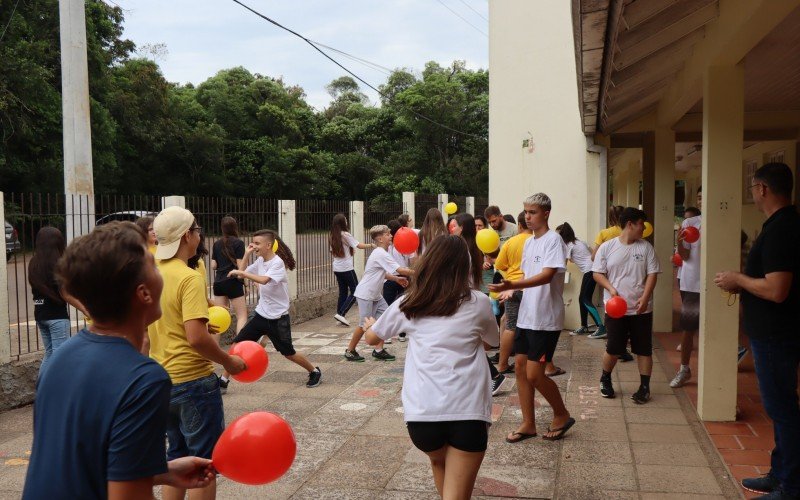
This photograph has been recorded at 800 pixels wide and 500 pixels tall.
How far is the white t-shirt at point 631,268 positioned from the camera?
6238 millimetres

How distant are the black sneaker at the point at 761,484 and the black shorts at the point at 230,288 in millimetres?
6296

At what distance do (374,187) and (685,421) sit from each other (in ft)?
95.9

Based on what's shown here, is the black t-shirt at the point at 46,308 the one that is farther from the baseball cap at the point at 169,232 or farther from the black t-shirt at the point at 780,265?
the black t-shirt at the point at 780,265

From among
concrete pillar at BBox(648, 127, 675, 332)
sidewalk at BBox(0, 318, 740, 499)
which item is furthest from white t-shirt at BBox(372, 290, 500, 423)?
concrete pillar at BBox(648, 127, 675, 332)

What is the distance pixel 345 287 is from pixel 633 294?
5.81 meters

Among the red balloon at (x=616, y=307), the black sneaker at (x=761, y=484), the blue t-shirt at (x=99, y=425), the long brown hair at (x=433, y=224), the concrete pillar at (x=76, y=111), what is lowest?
the black sneaker at (x=761, y=484)

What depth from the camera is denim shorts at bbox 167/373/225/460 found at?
3.31m

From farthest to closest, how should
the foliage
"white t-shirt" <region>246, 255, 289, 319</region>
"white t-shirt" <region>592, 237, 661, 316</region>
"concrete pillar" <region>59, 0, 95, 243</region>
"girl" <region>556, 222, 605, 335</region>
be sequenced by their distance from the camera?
the foliage → "girl" <region>556, 222, 605, 335</region> → "concrete pillar" <region>59, 0, 95, 243</region> → "white t-shirt" <region>246, 255, 289, 319</region> → "white t-shirt" <region>592, 237, 661, 316</region>

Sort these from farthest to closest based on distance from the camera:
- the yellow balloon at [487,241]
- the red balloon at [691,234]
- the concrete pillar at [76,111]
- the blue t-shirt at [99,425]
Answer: the concrete pillar at [76,111] → the red balloon at [691,234] → the yellow balloon at [487,241] → the blue t-shirt at [99,425]

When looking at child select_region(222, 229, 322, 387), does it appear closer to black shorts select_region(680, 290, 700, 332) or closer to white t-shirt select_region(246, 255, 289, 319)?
white t-shirt select_region(246, 255, 289, 319)

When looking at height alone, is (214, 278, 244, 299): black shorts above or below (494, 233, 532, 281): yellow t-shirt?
below

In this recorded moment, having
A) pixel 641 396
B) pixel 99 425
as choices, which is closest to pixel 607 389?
pixel 641 396

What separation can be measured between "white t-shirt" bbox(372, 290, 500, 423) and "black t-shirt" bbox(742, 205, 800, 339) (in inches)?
70.7

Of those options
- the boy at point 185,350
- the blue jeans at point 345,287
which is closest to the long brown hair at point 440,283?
the boy at point 185,350
